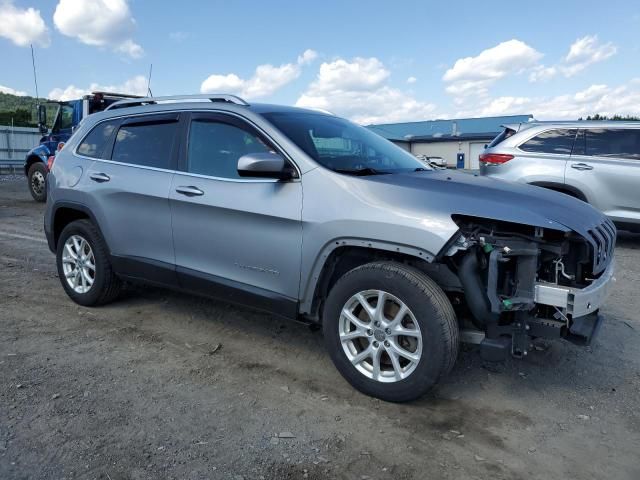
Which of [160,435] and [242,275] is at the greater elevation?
[242,275]

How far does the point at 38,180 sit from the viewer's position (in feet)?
42.4

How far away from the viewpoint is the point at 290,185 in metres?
3.48

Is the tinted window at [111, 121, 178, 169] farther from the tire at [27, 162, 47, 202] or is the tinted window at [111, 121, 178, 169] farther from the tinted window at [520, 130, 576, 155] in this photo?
the tire at [27, 162, 47, 202]

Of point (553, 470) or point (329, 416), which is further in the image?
point (329, 416)

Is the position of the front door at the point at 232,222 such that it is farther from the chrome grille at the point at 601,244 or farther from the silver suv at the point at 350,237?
the chrome grille at the point at 601,244

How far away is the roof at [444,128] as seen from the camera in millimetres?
37350

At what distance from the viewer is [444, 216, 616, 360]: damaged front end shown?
295cm

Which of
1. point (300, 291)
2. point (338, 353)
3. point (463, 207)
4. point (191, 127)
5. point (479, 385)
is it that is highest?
point (191, 127)

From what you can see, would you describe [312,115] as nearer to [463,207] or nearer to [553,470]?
[463,207]

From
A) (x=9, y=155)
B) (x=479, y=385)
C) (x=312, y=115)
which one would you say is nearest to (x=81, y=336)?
(x=312, y=115)

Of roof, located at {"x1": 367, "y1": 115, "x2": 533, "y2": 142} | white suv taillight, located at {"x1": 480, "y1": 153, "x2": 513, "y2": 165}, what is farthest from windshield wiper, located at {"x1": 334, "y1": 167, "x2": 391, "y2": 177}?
roof, located at {"x1": 367, "y1": 115, "x2": 533, "y2": 142}

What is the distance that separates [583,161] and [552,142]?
52 centimetres

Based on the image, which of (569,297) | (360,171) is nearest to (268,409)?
(360,171)

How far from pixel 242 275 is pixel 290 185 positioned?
2.42 feet
